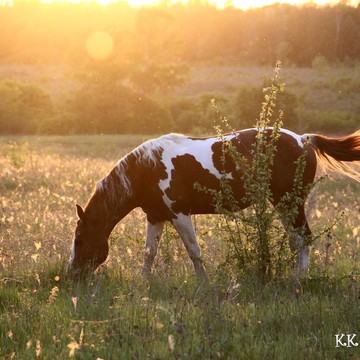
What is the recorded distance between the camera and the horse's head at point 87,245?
759 centimetres

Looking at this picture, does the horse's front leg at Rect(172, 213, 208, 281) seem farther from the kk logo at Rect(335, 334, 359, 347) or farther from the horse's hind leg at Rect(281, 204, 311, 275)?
the kk logo at Rect(335, 334, 359, 347)

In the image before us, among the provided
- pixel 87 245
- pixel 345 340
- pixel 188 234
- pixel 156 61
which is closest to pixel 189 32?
pixel 156 61

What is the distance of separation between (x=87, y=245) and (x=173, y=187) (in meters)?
1.17

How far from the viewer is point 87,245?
767 cm

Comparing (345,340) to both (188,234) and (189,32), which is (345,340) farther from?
(189,32)

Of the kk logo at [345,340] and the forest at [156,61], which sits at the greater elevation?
the forest at [156,61]

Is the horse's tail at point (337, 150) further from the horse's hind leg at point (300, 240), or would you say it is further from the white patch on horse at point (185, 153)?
the white patch on horse at point (185, 153)

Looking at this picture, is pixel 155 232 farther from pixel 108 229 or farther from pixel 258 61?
pixel 258 61

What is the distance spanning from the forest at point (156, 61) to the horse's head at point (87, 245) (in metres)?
10.7

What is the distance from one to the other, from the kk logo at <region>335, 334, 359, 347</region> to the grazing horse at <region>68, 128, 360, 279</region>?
86.8 inches

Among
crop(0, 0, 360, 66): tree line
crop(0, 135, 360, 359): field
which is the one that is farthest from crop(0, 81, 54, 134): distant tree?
crop(0, 135, 360, 359): field

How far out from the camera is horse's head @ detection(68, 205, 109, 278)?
7.59 m

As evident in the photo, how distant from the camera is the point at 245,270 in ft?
24.4

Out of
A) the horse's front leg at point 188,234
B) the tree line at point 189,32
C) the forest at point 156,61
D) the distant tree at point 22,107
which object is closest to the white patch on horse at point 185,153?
the horse's front leg at point 188,234
